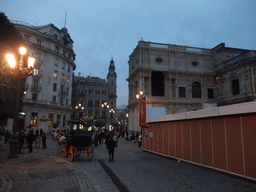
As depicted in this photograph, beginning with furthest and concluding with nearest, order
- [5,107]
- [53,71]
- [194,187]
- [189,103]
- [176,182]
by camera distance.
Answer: [53,71], [189,103], [5,107], [176,182], [194,187]

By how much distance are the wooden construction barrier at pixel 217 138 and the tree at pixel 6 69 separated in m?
13.0

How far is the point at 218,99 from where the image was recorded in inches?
1447

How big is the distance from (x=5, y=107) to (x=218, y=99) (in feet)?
117

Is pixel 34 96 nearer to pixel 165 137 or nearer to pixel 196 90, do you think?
pixel 196 90

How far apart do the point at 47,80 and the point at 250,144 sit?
1745 inches

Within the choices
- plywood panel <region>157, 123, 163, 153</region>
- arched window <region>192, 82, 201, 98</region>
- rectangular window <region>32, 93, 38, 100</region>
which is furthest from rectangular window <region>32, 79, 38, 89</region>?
plywood panel <region>157, 123, 163, 153</region>

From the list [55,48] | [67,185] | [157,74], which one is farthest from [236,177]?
[55,48]

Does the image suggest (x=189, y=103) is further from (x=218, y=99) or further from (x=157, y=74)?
(x=157, y=74)

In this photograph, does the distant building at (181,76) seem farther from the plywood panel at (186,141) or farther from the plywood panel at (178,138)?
the plywood panel at (186,141)

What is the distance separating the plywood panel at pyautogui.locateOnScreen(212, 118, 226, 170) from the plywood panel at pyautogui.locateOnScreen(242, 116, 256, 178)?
3.78 feet

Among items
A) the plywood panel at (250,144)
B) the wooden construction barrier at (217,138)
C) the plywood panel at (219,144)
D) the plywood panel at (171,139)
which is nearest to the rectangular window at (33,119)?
the wooden construction barrier at (217,138)

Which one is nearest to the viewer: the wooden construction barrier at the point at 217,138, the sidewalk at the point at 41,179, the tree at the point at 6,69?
the sidewalk at the point at 41,179

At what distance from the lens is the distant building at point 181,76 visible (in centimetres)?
3534

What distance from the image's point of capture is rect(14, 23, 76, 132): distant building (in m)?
40.1
